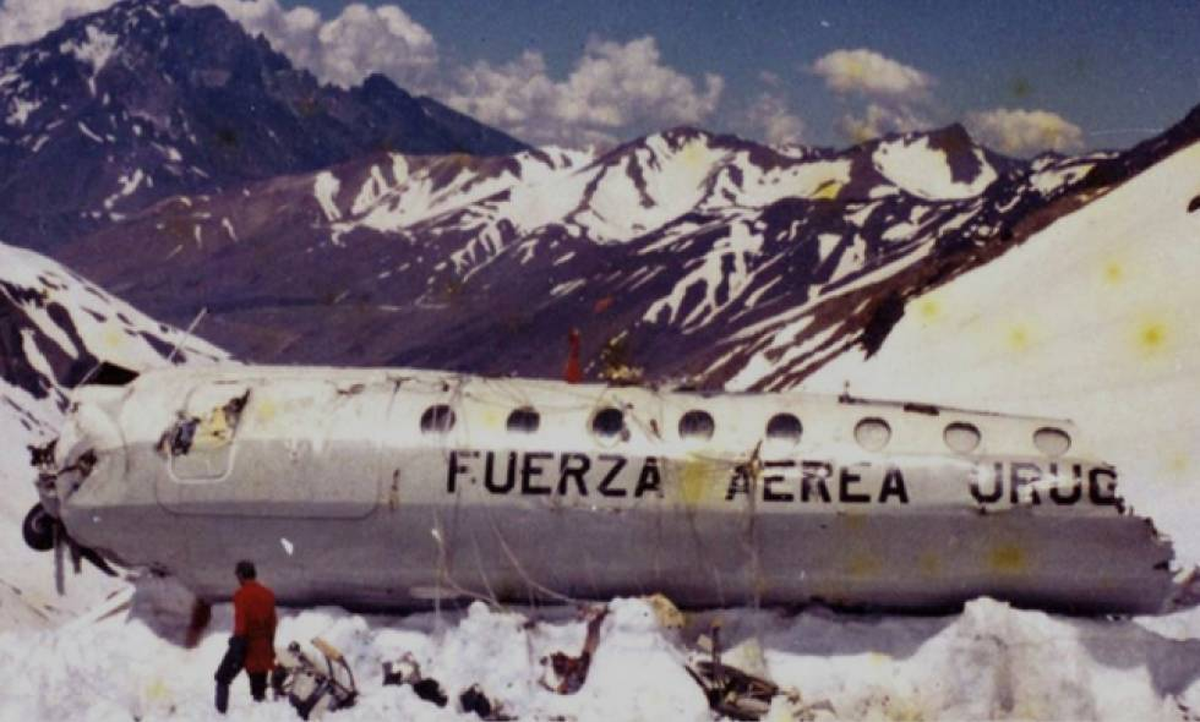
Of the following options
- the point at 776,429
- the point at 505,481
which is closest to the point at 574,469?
the point at 505,481

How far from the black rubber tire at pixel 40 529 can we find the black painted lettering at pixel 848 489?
44.9 ft

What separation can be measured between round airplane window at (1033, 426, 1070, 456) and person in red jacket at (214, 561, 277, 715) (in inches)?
468

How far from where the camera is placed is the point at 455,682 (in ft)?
59.9

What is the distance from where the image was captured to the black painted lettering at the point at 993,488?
59.0ft

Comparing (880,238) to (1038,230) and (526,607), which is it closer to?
(1038,230)

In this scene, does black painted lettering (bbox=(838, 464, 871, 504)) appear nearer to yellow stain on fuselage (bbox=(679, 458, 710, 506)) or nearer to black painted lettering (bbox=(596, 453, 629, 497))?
yellow stain on fuselage (bbox=(679, 458, 710, 506))

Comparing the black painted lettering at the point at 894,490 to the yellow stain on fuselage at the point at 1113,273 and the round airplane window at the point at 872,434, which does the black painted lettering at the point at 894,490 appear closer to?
the round airplane window at the point at 872,434

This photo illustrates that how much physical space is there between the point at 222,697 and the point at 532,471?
18.5 ft

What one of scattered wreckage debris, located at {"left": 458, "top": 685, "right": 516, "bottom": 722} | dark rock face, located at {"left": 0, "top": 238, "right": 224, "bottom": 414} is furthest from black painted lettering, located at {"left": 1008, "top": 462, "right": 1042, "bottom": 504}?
dark rock face, located at {"left": 0, "top": 238, "right": 224, "bottom": 414}

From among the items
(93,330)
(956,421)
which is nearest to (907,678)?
Result: (956,421)

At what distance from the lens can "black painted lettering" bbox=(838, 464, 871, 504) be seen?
18109 millimetres

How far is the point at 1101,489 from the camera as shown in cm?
1791

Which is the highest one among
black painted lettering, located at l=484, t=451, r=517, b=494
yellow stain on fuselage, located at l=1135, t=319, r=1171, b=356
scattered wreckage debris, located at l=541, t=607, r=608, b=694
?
yellow stain on fuselage, located at l=1135, t=319, r=1171, b=356

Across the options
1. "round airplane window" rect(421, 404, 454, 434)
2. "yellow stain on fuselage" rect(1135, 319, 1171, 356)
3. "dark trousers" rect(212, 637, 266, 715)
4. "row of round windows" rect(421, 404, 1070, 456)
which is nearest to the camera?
"dark trousers" rect(212, 637, 266, 715)
